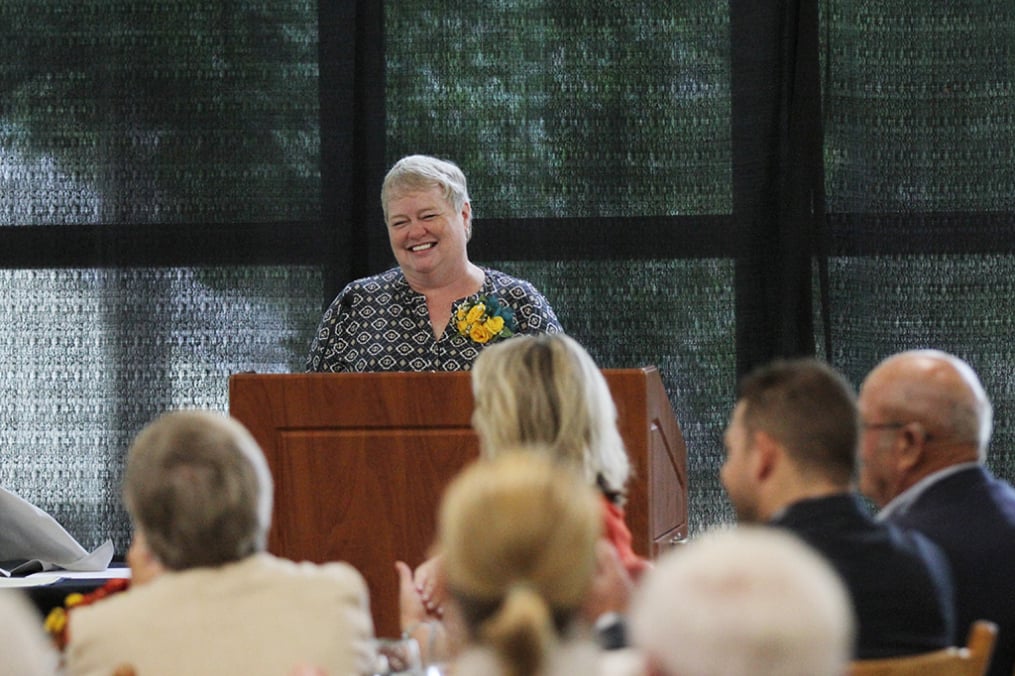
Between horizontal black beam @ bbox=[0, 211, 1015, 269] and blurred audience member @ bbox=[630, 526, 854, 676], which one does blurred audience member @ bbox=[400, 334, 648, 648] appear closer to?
blurred audience member @ bbox=[630, 526, 854, 676]

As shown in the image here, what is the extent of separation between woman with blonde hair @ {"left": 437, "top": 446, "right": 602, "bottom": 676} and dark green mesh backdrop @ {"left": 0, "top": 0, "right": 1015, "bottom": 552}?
4010mm

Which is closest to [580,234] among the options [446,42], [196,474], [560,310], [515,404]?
[560,310]

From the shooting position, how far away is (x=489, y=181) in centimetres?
544

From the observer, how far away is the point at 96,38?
5.53m

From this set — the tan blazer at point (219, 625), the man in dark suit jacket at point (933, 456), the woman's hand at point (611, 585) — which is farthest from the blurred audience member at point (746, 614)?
the man in dark suit jacket at point (933, 456)

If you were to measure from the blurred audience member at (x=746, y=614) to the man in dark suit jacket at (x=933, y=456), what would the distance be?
1457 mm

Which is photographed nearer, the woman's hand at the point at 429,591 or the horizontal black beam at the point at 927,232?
the woman's hand at the point at 429,591

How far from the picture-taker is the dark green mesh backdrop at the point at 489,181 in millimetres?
5285

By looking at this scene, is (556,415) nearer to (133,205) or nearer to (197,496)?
(197,496)

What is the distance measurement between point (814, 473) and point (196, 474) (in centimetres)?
92

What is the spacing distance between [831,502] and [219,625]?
91 centimetres

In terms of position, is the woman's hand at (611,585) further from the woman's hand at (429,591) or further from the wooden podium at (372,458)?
the wooden podium at (372,458)

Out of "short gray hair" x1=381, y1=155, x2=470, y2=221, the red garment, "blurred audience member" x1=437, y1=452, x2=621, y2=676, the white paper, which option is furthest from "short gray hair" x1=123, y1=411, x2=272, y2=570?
the white paper

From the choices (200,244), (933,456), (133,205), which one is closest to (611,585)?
(933,456)
